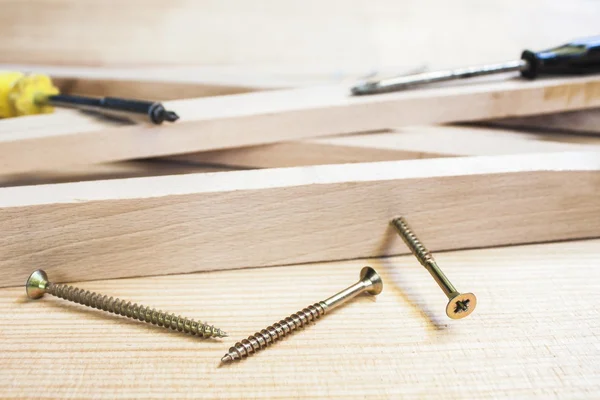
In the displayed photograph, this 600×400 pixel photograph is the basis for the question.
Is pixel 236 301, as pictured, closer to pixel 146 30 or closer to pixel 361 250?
pixel 361 250

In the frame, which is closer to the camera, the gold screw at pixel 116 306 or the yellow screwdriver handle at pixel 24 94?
the gold screw at pixel 116 306

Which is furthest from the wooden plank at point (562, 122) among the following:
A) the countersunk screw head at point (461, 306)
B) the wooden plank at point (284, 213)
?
the countersunk screw head at point (461, 306)

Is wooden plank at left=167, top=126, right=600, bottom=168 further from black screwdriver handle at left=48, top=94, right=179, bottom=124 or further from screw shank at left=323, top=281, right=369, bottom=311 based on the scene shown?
screw shank at left=323, top=281, right=369, bottom=311

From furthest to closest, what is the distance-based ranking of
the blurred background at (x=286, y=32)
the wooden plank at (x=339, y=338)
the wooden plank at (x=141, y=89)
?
the blurred background at (x=286, y=32), the wooden plank at (x=141, y=89), the wooden plank at (x=339, y=338)

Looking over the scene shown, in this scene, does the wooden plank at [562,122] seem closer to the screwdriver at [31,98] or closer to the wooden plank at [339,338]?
the wooden plank at [339,338]

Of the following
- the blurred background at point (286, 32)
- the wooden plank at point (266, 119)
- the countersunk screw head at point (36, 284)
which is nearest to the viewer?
the countersunk screw head at point (36, 284)

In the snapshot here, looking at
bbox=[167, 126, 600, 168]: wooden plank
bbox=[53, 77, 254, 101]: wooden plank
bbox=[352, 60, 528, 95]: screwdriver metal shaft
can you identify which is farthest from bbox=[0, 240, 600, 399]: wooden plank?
bbox=[53, 77, 254, 101]: wooden plank

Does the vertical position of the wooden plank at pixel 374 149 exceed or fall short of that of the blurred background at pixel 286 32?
it falls short

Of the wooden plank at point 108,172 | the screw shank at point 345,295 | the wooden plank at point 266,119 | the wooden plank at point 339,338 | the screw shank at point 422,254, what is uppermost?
the wooden plank at point 266,119

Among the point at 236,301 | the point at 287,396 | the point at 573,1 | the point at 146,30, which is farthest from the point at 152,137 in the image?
the point at 573,1
